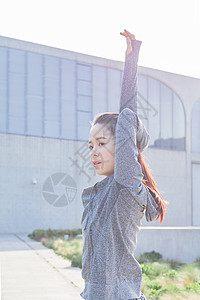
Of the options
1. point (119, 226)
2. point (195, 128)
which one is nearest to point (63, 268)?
point (119, 226)

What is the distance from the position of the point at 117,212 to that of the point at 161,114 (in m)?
25.1

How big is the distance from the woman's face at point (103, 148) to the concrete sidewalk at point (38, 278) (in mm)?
4371

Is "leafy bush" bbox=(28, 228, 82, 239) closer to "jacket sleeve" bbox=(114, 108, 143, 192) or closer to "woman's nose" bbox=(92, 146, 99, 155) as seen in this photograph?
"woman's nose" bbox=(92, 146, 99, 155)

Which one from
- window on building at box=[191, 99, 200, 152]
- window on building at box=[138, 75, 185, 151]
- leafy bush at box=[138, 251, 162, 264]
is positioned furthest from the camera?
window on building at box=[191, 99, 200, 152]

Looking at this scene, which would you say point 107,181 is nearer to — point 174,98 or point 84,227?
point 84,227

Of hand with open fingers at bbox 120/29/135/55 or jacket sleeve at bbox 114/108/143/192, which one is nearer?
jacket sleeve at bbox 114/108/143/192

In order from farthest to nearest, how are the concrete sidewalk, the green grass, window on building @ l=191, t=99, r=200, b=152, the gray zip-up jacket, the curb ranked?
window on building @ l=191, t=99, r=200, b=152
the curb
the concrete sidewalk
the green grass
the gray zip-up jacket

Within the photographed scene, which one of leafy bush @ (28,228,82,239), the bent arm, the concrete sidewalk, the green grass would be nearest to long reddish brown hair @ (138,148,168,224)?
the bent arm

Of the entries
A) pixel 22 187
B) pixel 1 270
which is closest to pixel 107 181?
pixel 1 270

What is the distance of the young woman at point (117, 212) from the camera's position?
159 cm

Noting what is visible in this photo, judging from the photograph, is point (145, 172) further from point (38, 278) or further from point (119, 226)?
point (38, 278)

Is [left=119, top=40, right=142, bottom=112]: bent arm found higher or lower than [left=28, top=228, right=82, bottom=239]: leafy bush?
higher

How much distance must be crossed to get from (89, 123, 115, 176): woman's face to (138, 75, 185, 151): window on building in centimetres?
2351

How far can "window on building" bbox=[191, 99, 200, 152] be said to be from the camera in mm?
27359
